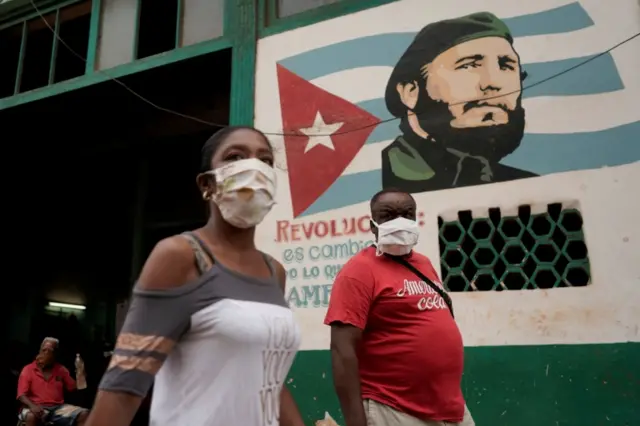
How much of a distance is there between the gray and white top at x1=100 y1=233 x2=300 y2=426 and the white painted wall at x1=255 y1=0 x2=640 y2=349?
105 inches

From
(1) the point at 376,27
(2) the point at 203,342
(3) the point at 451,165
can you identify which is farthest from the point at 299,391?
(2) the point at 203,342

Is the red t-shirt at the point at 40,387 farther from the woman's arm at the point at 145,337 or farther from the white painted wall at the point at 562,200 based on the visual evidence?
the woman's arm at the point at 145,337

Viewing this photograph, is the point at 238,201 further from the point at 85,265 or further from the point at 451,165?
the point at 85,265

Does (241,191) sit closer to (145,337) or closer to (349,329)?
(145,337)

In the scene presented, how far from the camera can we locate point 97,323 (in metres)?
9.55

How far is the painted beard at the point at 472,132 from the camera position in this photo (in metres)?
3.80

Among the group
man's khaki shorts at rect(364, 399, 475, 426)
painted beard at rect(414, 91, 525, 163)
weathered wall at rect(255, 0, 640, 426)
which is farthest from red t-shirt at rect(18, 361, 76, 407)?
man's khaki shorts at rect(364, 399, 475, 426)

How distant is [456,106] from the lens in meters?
4.00

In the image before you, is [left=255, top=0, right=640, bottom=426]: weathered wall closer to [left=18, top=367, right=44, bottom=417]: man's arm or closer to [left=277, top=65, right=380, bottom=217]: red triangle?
[left=277, top=65, right=380, bottom=217]: red triangle

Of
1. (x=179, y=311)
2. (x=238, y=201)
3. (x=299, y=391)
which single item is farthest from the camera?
(x=299, y=391)

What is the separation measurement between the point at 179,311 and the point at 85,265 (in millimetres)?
9509

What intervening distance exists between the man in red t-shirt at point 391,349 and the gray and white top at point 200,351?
838 millimetres

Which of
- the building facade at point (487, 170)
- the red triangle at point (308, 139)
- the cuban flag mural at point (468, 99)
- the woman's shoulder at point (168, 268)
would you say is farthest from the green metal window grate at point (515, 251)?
the woman's shoulder at point (168, 268)

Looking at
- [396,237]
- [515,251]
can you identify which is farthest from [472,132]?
[396,237]
